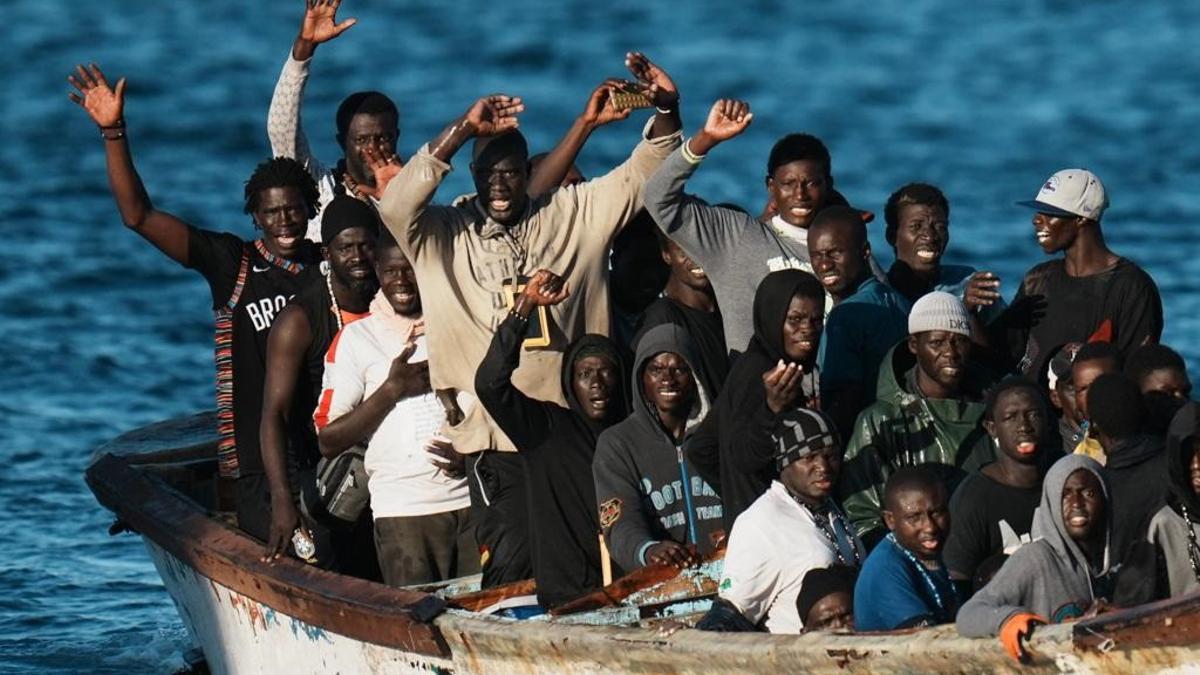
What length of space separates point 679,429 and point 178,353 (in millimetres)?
12654

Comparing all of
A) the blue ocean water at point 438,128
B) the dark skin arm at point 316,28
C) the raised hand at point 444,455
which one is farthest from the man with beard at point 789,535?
the blue ocean water at point 438,128

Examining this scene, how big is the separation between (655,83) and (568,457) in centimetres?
153

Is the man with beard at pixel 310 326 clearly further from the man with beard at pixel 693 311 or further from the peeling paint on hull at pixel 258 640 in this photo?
the man with beard at pixel 693 311

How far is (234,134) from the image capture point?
100 ft

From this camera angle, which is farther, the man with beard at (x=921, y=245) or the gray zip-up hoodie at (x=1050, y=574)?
the man with beard at (x=921, y=245)

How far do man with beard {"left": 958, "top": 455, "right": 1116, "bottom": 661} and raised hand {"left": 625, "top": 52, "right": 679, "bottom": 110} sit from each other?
252 cm

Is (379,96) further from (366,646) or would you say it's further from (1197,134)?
(1197,134)

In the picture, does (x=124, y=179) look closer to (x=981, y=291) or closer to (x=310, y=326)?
(x=310, y=326)

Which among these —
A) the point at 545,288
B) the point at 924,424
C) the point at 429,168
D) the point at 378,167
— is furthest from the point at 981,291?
the point at 378,167

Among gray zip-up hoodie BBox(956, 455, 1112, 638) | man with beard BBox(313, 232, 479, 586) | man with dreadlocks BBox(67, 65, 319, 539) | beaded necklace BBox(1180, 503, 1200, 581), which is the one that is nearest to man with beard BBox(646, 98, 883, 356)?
man with beard BBox(313, 232, 479, 586)

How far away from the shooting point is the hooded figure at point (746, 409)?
32.8 ft

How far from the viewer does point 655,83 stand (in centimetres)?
1098

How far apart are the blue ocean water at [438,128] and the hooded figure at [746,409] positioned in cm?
588

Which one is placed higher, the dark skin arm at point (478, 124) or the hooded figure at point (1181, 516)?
the dark skin arm at point (478, 124)
